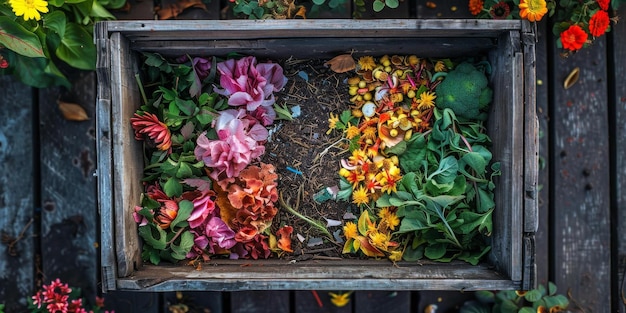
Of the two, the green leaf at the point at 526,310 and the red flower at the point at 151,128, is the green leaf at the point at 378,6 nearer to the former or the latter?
the red flower at the point at 151,128

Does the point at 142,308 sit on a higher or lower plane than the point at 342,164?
lower

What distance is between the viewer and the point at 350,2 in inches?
56.9

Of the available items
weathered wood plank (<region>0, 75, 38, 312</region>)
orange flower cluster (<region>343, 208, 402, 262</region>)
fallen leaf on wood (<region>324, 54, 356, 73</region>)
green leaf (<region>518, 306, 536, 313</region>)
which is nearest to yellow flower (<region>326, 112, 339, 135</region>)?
fallen leaf on wood (<region>324, 54, 356, 73</region>)

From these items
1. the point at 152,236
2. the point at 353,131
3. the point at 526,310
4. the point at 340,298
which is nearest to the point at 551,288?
the point at 526,310

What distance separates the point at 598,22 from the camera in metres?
1.31

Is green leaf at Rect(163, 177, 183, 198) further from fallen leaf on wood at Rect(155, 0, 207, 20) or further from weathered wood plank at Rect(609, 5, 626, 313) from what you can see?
weathered wood plank at Rect(609, 5, 626, 313)

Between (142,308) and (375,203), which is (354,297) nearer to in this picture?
(375,203)

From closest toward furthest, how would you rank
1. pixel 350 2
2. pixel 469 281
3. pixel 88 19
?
pixel 469 281
pixel 88 19
pixel 350 2

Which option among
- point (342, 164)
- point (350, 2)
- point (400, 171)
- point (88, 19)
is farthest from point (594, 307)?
point (88, 19)

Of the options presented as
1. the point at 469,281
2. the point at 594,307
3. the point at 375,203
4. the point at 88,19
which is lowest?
the point at 594,307

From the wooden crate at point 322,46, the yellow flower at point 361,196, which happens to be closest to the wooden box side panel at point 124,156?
the wooden crate at point 322,46

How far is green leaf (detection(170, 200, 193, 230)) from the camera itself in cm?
130

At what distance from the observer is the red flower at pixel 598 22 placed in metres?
1.30

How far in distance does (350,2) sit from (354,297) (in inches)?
28.8
